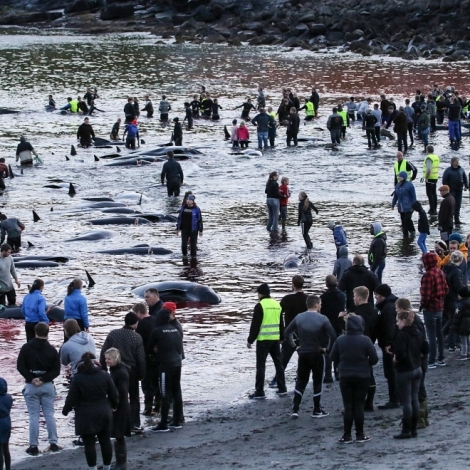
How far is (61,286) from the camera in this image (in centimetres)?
2384

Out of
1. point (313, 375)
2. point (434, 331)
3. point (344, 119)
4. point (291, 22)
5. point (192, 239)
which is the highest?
point (291, 22)

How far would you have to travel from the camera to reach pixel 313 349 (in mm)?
15023

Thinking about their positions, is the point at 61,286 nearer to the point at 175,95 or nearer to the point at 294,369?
the point at 294,369

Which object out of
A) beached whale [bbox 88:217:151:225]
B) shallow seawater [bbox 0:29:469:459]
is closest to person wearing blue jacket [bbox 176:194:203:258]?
shallow seawater [bbox 0:29:469:459]

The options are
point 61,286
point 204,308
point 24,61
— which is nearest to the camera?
point 204,308

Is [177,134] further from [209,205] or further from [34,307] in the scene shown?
[34,307]

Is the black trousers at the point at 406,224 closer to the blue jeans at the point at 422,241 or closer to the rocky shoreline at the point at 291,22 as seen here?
the blue jeans at the point at 422,241

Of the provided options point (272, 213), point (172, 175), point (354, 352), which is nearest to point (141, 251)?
point (272, 213)

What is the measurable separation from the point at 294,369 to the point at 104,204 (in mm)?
16321

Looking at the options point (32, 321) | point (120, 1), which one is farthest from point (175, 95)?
point (120, 1)

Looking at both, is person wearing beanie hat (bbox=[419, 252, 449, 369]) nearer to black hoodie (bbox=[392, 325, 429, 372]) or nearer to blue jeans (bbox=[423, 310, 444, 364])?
blue jeans (bbox=[423, 310, 444, 364])

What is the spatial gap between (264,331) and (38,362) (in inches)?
136

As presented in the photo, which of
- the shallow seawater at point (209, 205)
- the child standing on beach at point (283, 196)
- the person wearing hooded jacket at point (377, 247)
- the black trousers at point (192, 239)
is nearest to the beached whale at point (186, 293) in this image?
the shallow seawater at point (209, 205)

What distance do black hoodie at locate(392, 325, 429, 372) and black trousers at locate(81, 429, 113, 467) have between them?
3598 millimetres
